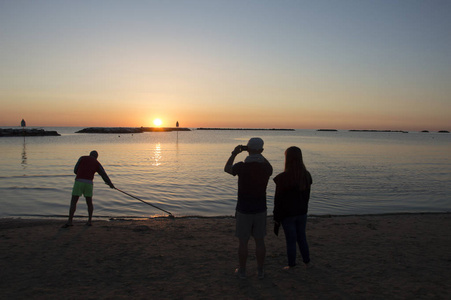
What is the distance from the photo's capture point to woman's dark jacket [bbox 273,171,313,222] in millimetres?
4711

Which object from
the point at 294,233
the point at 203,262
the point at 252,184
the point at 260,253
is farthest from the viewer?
the point at 203,262

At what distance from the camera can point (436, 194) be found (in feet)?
46.6

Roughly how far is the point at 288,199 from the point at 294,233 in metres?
0.59

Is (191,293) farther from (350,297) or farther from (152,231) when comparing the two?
(152,231)

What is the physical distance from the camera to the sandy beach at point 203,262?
4.37 meters

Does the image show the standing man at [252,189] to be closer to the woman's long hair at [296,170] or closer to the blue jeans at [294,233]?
the woman's long hair at [296,170]

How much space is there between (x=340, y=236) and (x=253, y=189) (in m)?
3.95

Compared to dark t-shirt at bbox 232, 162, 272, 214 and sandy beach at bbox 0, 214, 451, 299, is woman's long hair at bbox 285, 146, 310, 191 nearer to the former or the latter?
dark t-shirt at bbox 232, 162, 272, 214

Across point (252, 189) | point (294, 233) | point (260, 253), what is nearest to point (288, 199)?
point (294, 233)

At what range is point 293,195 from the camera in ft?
15.6

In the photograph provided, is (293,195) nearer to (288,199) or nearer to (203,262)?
(288,199)

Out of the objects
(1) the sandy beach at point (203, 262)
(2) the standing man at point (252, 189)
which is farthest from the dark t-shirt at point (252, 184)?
(1) the sandy beach at point (203, 262)

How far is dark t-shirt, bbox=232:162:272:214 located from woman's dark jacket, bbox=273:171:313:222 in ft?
1.56

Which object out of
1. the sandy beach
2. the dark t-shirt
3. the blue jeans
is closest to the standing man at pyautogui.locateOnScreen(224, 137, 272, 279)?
the dark t-shirt
